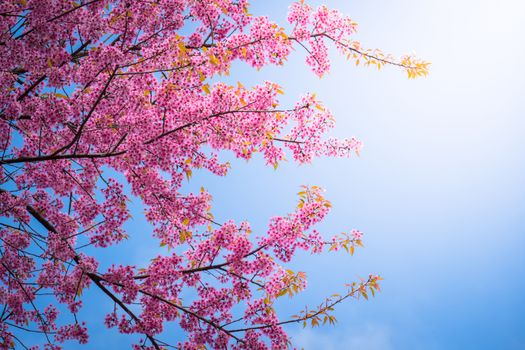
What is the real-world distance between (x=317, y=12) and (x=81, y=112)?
2.94 meters

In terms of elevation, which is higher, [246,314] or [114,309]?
[114,309]

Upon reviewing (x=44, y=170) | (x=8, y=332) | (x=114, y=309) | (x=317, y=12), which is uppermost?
(x=317, y=12)

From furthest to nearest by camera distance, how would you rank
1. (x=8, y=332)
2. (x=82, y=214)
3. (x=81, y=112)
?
(x=8, y=332), (x=82, y=214), (x=81, y=112)

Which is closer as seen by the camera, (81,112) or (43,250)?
(81,112)

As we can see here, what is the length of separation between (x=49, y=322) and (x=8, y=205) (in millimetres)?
1778

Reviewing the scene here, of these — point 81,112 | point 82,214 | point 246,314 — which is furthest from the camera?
point 82,214

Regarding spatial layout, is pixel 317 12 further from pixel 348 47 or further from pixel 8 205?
pixel 8 205

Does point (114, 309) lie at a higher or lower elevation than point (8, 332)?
lower

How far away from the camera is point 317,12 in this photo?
5062 mm

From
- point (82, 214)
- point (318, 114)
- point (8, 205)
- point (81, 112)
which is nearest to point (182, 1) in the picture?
point (81, 112)

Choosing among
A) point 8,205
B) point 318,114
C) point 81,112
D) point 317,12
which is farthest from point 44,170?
point 317,12

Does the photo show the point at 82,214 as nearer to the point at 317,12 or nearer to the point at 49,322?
the point at 49,322

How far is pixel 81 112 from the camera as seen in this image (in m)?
4.00

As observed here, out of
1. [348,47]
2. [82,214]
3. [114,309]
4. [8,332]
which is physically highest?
[348,47]
